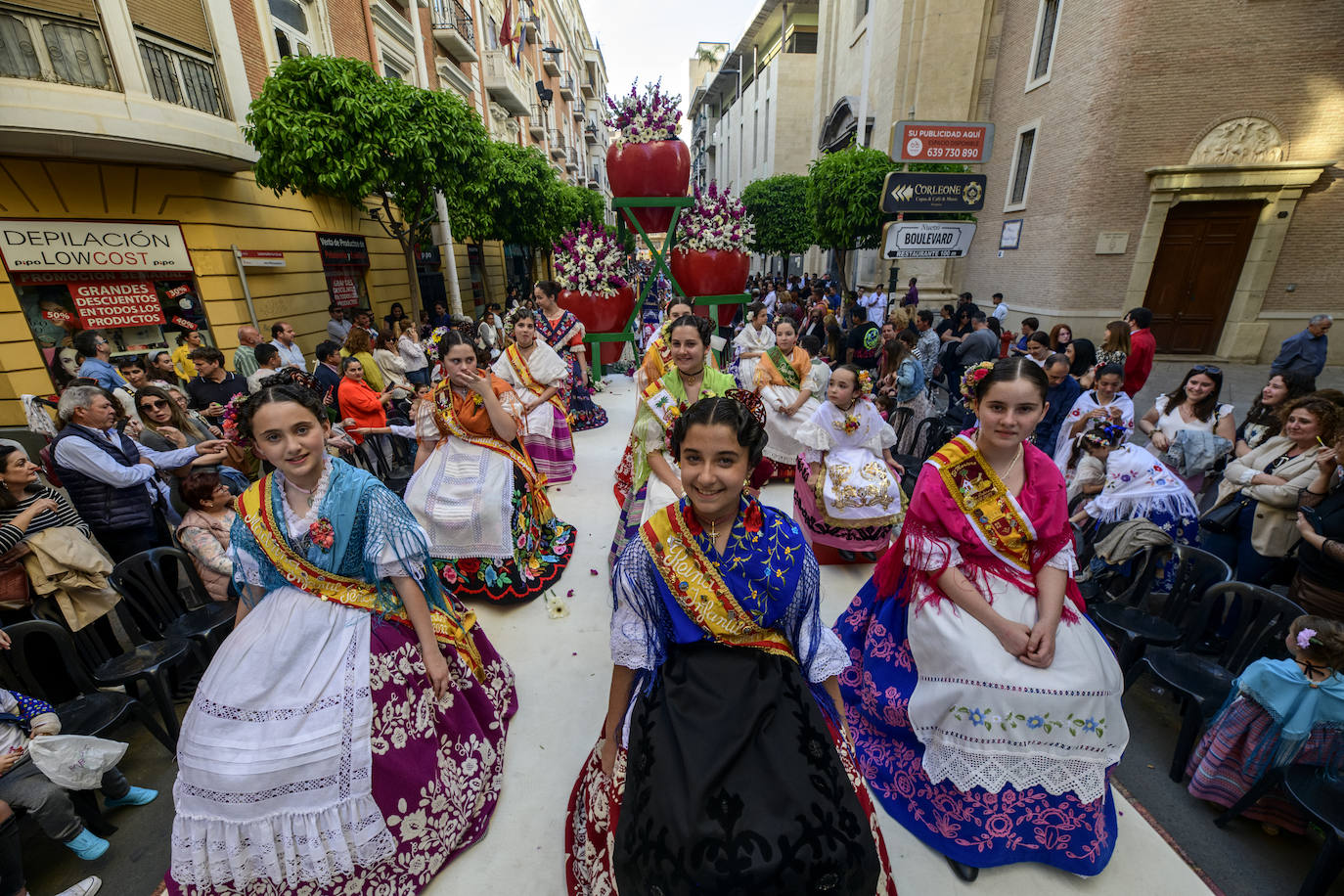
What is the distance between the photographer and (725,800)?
152 cm

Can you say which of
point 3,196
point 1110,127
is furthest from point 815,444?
point 1110,127

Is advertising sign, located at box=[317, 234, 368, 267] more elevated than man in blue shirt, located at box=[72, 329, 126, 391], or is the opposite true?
advertising sign, located at box=[317, 234, 368, 267]

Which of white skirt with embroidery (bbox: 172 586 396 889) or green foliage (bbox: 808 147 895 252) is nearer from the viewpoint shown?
white skirt with embroidery (bbox: 172 586 396 889)

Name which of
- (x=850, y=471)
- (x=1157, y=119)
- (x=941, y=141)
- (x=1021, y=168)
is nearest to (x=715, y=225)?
(x=850, y=471)

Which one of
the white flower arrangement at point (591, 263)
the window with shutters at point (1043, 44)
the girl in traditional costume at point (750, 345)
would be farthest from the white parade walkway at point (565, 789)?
the window with shutters at point (1043, 44)

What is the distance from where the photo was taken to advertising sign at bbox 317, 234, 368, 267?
37.6ft

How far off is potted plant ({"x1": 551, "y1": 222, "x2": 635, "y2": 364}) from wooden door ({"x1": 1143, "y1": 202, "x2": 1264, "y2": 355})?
1225 cm

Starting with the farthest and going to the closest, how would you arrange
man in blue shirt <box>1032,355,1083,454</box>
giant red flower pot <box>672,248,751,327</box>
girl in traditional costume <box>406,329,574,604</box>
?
1. giant red flower pot <box>672,248,751,327</box>
2. man in blue shirt <box>1032,355,1083,454</box>
3. girl in traditional costume <box>406,329,574,604</box>

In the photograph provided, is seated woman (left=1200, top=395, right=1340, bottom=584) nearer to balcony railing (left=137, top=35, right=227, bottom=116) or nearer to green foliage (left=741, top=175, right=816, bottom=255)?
balcony railing (left=137, top=35, right=227, bottom=116)

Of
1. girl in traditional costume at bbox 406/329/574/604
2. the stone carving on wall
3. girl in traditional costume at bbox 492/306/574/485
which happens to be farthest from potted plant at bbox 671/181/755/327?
the stone carving on wall

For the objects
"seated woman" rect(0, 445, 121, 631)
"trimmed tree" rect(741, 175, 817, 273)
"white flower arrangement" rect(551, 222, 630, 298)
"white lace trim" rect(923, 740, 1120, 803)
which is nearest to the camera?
"white lace trim" rect(923, 740, 1120, 803)

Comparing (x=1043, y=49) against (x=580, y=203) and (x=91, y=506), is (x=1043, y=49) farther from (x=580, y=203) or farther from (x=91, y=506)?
(x=91, y=506)

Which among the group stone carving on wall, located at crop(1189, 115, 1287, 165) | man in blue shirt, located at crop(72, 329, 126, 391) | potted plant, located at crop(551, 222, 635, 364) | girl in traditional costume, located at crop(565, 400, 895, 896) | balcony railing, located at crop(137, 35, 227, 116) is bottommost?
girl in traditional costume, located at crop(565, 400, 895, 896)

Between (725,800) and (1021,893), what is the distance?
168cm
